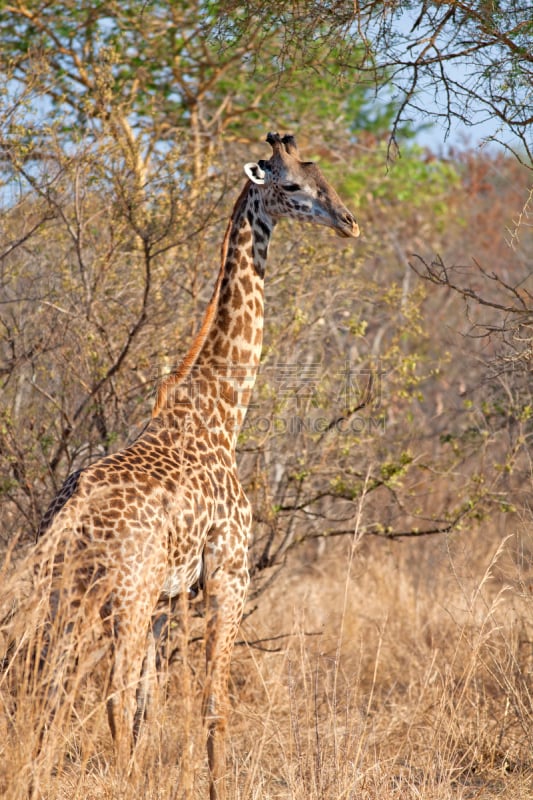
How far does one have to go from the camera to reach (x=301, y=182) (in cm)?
526

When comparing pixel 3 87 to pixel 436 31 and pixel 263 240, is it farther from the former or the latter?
pixel 436 31

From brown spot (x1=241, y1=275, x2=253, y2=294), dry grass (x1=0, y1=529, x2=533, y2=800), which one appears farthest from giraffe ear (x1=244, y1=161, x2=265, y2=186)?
dry grass (x1=0, y1=529, x2=533, y2=800)

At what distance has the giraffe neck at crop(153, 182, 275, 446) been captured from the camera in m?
5.14

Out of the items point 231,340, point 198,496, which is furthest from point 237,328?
point 198,496

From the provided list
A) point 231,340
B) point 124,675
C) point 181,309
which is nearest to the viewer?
point 124,675

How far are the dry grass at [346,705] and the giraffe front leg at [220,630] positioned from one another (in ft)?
0.47

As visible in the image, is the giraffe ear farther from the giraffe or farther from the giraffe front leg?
the giraffe front leg

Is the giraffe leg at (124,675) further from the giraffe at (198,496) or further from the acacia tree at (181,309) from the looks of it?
the acacia tree at (181,309)

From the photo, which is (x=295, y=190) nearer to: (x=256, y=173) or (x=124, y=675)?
(x=256, y=173)

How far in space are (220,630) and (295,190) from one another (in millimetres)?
2277

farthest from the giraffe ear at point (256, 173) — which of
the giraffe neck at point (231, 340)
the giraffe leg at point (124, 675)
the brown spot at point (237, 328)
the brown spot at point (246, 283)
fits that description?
the giraffe leg at point (124, 675)

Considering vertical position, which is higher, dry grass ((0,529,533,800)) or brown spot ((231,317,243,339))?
brown spot ((231,317,243,339))

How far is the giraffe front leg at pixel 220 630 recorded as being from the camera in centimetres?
472

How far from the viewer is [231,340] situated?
5.30 metres
